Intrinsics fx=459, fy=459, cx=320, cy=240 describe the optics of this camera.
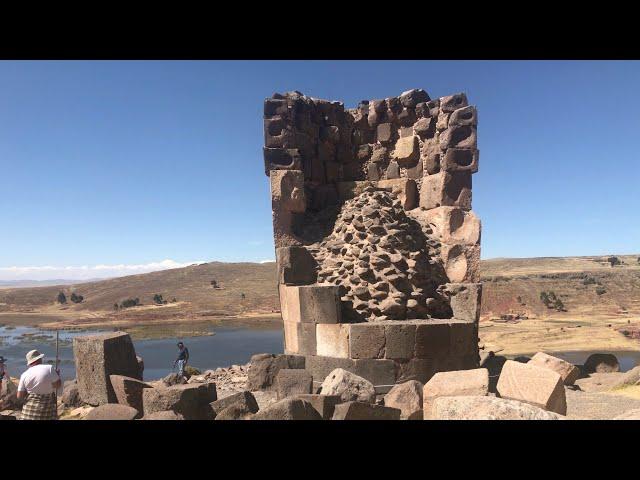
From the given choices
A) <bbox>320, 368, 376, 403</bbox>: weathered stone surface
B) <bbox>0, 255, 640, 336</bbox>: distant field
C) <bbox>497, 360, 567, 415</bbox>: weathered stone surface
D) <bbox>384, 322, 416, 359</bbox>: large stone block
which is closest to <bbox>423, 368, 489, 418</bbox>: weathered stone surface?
<bbox>497, 360, 567, 415</bbox>: weathered stone surface

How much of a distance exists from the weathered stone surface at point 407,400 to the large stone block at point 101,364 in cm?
402

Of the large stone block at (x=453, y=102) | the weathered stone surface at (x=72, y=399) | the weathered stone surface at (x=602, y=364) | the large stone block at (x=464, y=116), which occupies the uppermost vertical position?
the large stone block at (x=453, y=102)

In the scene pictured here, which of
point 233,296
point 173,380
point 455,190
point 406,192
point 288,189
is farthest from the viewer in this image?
point 233,296

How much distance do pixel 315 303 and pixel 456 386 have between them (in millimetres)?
3240

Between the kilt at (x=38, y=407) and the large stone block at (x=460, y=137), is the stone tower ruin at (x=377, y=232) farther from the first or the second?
the kilt at (x=38, y=407)

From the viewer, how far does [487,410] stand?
4086mm

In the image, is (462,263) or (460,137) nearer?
(462,263)

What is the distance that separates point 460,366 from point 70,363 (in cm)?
1700

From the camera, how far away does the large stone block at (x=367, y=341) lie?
742cm

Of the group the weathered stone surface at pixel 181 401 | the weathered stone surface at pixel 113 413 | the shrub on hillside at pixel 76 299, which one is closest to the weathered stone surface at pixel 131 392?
the weathered stone surface at pixel 181 401

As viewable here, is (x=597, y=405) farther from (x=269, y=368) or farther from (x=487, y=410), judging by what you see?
(x=269, y=368)

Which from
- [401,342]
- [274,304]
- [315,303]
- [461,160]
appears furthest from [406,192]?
[274,304]

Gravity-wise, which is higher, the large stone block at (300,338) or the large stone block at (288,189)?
the large stone block at (288,189)
